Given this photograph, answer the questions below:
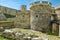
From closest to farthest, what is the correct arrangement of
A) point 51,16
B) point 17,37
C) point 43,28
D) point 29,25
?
1. point 17,37
2. point 43,28
3. point 51,16
4. point 29,25

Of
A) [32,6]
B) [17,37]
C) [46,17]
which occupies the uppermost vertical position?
[32,6]

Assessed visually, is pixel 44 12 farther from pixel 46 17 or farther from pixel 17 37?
pixel 17 37

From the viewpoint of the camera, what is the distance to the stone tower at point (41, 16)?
18.6m

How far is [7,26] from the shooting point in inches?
884

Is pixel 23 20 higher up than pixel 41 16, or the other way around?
pixel 41 16

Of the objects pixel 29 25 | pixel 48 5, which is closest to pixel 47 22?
pixel 48 5

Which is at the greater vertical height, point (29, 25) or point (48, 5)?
point (48, 5)

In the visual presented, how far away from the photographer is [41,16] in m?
18.8

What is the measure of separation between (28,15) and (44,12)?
389cm

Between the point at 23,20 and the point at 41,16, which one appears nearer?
the point at 41,16

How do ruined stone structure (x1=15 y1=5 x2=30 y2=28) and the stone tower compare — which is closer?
the stone tower

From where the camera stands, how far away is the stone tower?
18.6m

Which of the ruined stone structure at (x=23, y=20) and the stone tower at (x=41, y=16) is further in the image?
the ruined stone structure at (x=23, y=20)

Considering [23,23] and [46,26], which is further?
[23,23]
